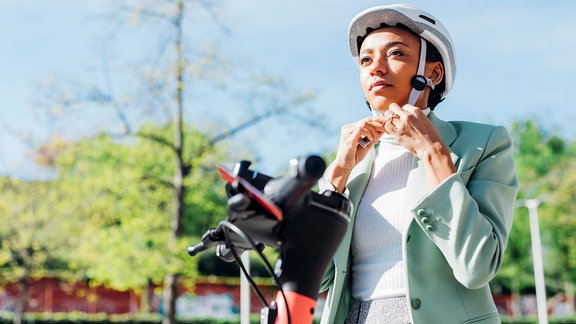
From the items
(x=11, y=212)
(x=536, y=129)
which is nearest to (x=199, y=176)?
(x=11, y=212)

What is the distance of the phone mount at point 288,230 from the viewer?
1.43m

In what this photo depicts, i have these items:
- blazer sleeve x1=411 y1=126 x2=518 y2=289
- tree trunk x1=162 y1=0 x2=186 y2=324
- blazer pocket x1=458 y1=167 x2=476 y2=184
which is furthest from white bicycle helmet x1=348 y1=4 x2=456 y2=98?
tree trunk x1=162 y1=0 x2=186 y2=324

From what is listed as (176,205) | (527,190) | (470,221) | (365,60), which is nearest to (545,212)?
(527,190)

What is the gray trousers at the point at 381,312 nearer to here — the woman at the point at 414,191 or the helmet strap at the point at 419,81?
the woman at the point at 414,191

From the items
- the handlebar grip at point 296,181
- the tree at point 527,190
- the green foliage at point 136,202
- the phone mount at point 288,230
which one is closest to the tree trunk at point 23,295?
the green foliage at point 136,202

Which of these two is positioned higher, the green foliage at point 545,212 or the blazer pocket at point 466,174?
the green foliage at point 545,212

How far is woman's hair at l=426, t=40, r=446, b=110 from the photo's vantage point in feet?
8.26

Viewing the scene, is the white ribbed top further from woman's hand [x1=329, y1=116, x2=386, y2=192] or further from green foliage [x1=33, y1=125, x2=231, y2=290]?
green foliage [x1=33, y1=125, x2=231, y2=290]

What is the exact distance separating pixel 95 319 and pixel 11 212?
14.8ft

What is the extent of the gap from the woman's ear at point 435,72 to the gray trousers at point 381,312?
0.79m

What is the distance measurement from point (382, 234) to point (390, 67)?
54 cm

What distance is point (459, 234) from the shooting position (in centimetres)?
203

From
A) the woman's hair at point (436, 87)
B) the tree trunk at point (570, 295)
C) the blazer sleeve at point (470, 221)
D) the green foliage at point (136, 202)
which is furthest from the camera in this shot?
the tree trunk at point (570, 295)

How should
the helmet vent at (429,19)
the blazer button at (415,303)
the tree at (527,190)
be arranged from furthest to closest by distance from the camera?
the tree at (527,190) < the helmet vent at (429,19) < the blazer button at (415,303)
